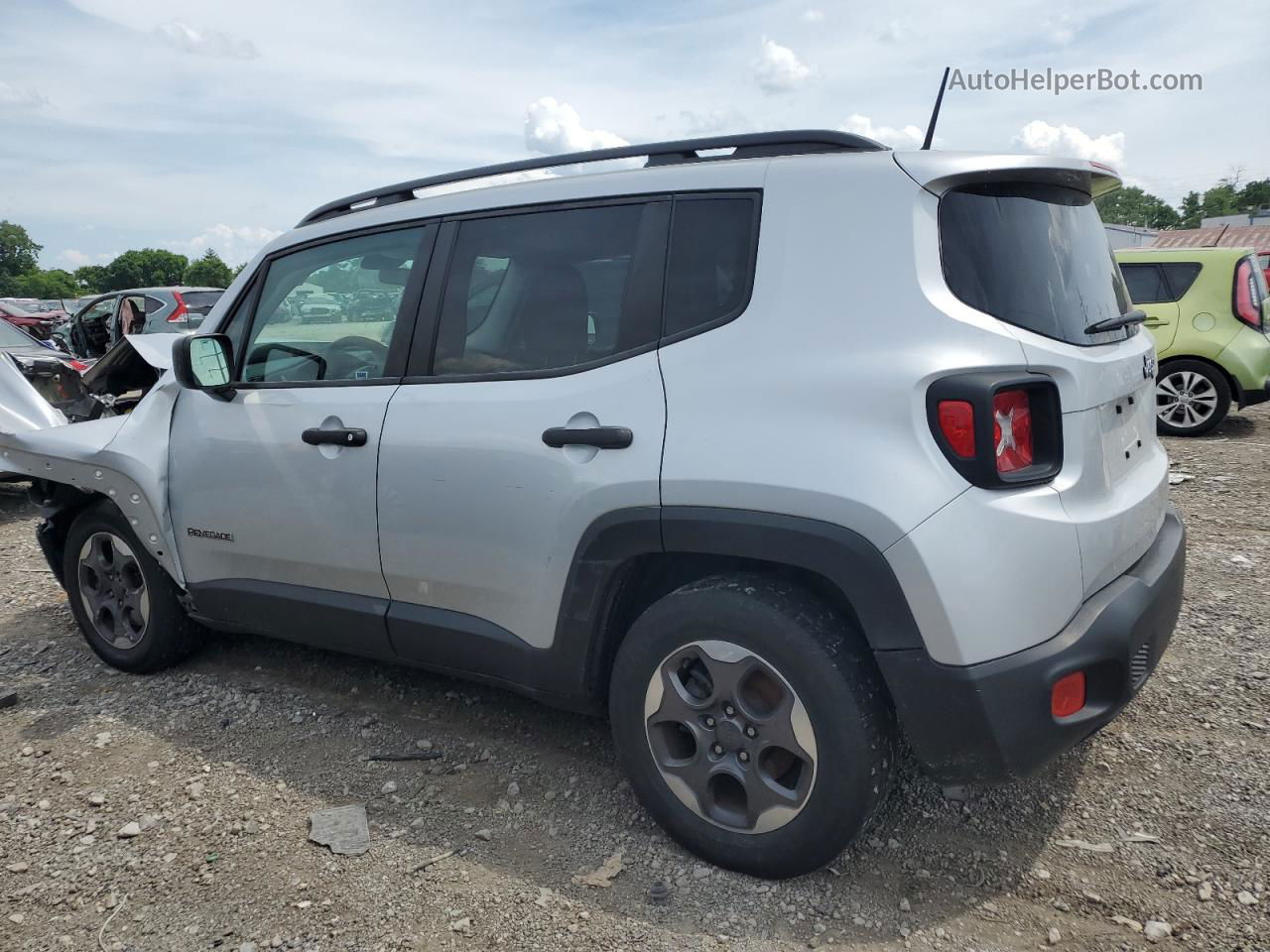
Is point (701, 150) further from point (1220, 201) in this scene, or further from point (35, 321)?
point (1220, 201)

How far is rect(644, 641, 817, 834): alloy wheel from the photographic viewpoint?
2.30 m

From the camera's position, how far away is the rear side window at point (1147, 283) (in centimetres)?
849

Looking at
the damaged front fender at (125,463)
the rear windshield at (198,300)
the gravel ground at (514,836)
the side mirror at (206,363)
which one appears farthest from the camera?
the rear windshield at (198,300)

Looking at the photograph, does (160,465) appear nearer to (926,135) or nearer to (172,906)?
(172,906)

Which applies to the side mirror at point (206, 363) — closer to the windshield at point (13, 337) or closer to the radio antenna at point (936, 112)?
the radio antenna at point (936, 112)

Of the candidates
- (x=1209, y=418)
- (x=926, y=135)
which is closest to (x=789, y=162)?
(x=926, y=135)

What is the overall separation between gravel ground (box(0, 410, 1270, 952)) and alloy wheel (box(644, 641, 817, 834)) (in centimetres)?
23

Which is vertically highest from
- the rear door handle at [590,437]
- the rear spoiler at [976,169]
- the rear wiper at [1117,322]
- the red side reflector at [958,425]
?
the rear spoiler at [976,169]

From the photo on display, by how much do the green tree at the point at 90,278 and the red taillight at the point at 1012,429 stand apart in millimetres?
120782

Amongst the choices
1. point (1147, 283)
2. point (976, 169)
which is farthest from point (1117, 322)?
point (1147, 283)

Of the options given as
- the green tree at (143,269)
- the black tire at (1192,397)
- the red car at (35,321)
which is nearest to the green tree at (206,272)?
the green tree at (143,269)

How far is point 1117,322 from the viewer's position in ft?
8.42

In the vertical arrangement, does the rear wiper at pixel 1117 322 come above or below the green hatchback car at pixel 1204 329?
above

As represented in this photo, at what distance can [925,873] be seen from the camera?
2.49 m
